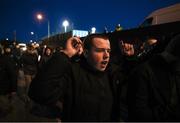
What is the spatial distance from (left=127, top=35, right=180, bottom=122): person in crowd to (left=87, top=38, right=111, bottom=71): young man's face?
35 centimetres

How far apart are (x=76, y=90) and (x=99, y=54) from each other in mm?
465

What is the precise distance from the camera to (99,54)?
3467 mm

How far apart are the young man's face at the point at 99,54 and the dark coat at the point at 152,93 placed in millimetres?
361

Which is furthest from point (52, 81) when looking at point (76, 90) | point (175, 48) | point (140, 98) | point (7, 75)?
point (7, 75)

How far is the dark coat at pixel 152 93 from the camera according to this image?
3156 millimetres

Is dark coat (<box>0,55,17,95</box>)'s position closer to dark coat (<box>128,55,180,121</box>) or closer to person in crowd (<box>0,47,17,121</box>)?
person in crowd (<box>0,47,17,121</box>)

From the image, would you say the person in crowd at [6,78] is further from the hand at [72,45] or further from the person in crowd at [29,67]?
the hand at [72,45]

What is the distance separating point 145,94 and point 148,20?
7.86m

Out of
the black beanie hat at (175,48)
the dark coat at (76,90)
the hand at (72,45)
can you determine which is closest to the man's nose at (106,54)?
the dark coat at (76,90)

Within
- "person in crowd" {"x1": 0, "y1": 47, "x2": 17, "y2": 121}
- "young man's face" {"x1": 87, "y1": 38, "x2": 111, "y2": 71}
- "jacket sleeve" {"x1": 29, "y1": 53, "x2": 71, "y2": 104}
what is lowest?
"person in crowd" {"x1": 0, "y1": 47, "x2": 17, "y2": 121}

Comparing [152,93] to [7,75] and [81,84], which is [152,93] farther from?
[7,75]

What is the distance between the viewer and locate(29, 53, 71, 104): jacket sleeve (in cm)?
322

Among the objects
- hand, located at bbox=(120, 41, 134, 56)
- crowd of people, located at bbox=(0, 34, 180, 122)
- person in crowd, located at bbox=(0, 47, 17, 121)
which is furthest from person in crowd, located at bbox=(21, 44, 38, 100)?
crowd of people, located at bbox=(0, 34, 180, 122)

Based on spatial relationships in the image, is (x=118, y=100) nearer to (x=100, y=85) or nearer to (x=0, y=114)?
(x=100, y=85)
